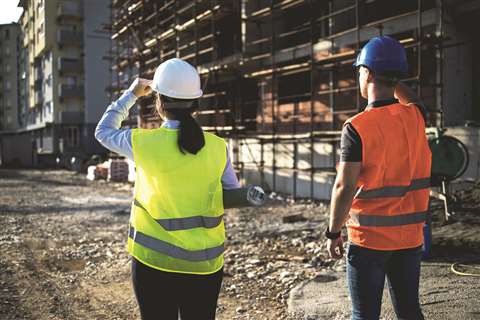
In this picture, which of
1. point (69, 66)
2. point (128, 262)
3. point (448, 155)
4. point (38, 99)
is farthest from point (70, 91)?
point (448, 155)

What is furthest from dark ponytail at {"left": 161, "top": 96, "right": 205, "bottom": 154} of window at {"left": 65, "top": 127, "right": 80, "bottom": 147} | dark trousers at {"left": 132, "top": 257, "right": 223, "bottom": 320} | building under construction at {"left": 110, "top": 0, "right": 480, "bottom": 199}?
window at {"left": 65, "top": 127, "right": 80, "bottom": 147}

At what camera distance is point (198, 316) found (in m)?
2.03

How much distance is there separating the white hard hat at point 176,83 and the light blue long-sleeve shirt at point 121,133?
0.13m

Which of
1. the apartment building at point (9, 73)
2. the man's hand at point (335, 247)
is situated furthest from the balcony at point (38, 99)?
the man's hand at point (335, 247)

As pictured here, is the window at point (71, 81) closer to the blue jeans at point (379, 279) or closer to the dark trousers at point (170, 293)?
the dark trousers at point (170, 293)

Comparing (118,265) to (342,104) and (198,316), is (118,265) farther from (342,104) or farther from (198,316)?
(342,104)

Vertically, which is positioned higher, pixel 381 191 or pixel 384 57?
pixel 384 57

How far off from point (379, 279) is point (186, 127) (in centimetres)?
109

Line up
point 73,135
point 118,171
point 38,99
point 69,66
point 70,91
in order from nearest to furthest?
1. point 118,171
2. point 73,135
3. point 70,91
4. point 69,66
5. point 38,99

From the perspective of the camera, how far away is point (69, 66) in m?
39.7

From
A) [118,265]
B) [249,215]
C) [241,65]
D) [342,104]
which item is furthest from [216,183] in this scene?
[241,65]

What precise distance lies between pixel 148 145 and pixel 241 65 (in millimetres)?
12247

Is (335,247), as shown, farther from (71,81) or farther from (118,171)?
(71,81)

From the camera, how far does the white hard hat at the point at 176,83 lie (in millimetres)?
2029
